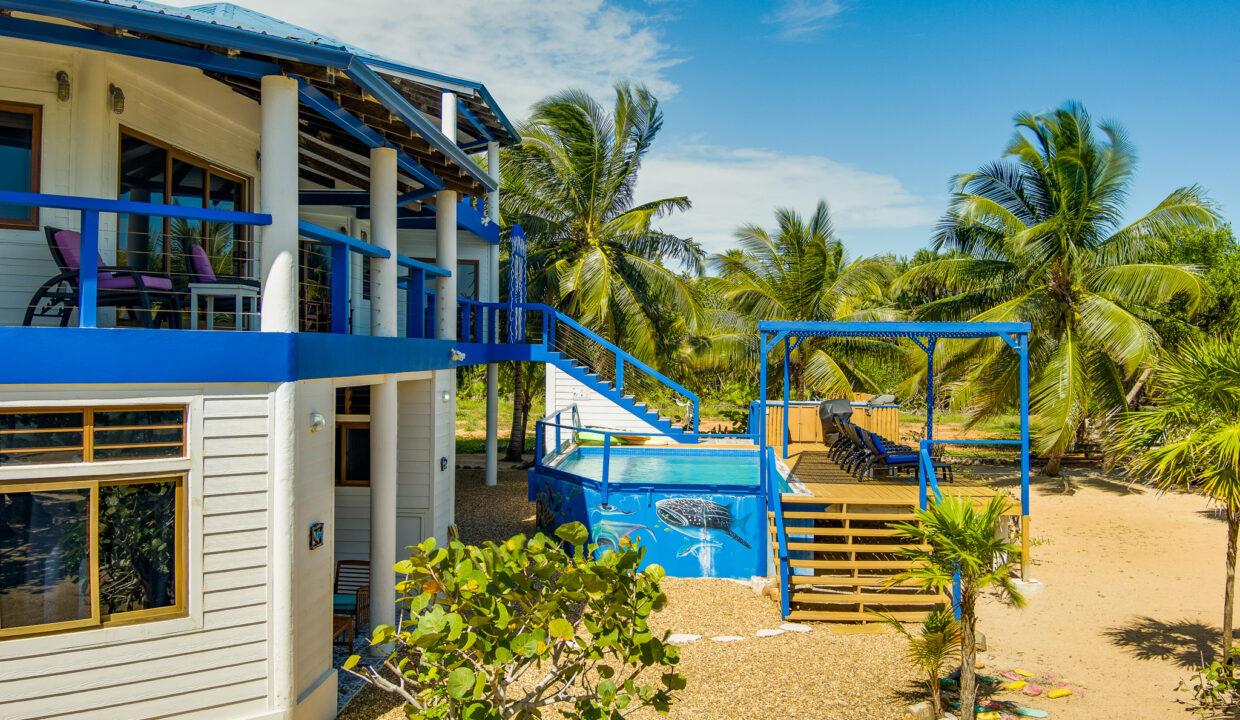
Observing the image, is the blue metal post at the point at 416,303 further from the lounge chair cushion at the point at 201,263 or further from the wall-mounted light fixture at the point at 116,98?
the wall-mounted light fixture at the point at 116,98

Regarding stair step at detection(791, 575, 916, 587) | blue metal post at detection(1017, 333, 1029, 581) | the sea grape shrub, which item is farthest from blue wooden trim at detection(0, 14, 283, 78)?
blue metal post at detection(1017, 333, 1029, 581)

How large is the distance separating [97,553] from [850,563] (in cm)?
788

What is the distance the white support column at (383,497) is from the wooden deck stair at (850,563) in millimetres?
4845

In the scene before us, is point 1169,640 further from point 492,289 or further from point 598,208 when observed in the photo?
point 598,208

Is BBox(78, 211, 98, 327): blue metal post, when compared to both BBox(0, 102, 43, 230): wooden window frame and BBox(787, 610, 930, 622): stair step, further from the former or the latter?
Result: BBox(787, 610, 930, 622): stair step

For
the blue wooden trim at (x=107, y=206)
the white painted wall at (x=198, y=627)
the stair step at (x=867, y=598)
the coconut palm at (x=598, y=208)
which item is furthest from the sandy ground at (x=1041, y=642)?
the coconut palm at (x=598, y=208)

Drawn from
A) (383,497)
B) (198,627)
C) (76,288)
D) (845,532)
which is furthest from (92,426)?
(845,532)

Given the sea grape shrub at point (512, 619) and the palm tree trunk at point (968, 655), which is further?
the palm tree trunk at point (968, 655)

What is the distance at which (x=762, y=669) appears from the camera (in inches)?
315

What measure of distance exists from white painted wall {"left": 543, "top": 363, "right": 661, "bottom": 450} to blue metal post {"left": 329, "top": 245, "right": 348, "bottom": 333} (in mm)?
9228

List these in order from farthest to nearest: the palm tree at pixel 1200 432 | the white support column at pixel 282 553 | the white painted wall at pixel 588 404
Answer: the white painted wall at pixel 588 404
the palm tree at pixel 1200 432
the white support column at pixel 282 553

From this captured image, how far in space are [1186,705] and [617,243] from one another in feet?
51.1

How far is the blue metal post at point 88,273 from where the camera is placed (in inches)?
204

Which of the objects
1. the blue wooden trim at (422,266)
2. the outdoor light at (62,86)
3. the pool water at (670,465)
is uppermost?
the outdoor light at (62,86)
